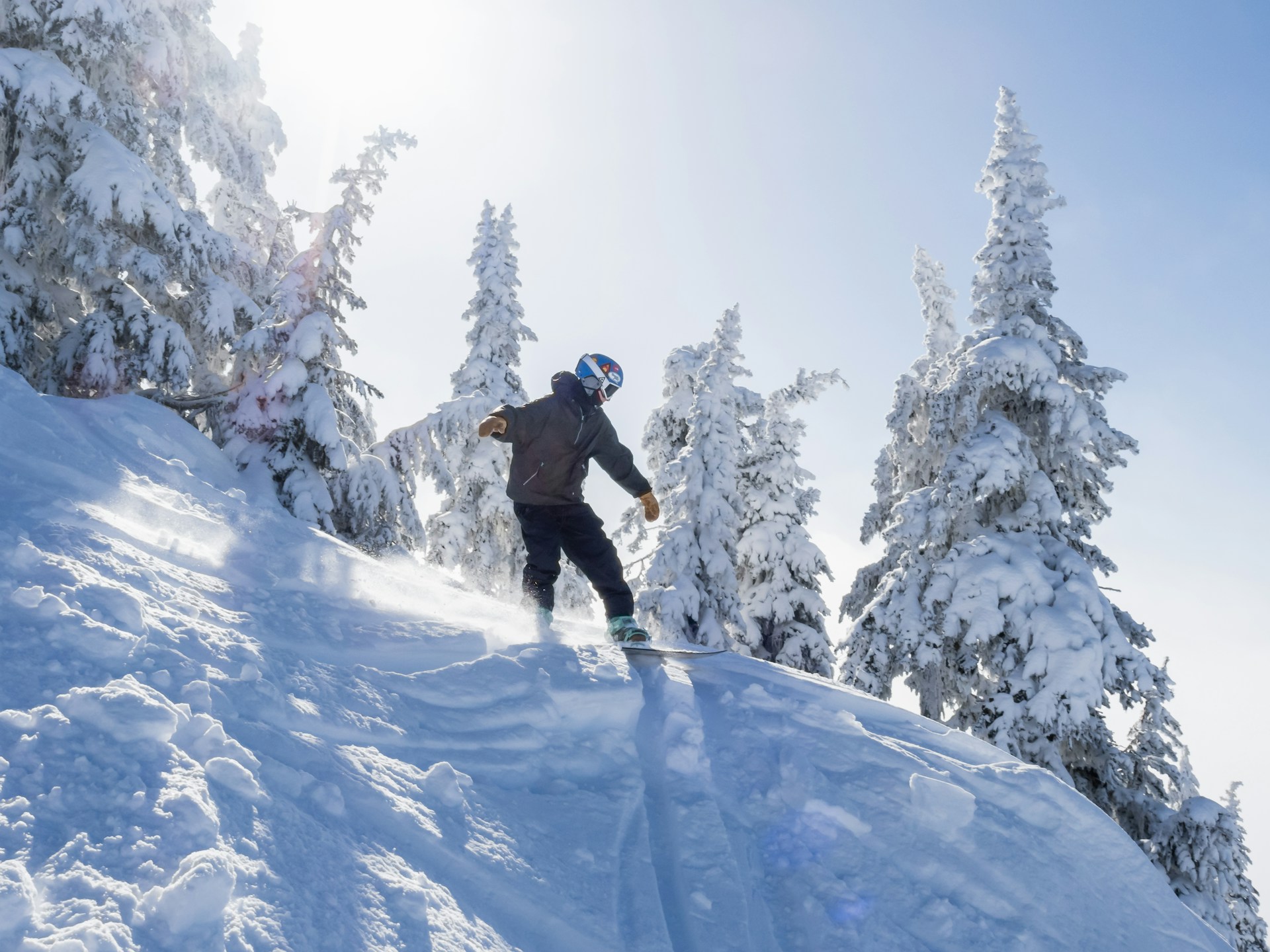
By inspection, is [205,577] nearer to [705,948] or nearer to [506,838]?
[506,838]

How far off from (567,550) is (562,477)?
0.65 meters

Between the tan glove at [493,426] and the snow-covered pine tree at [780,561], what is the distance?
1228 cm

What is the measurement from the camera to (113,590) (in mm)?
3363

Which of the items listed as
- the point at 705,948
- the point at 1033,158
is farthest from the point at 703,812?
the point at 1033,158

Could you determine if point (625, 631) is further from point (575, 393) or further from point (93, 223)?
point (93, 223)

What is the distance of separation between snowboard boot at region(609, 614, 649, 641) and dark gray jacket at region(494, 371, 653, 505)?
1.13m

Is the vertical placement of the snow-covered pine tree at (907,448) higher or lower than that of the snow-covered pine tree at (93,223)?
higher

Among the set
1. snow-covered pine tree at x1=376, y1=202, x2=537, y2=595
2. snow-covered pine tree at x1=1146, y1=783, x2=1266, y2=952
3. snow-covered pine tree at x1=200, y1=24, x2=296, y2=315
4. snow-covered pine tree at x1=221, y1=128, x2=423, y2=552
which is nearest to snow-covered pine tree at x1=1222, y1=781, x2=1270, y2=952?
snow-covered pine tree at x1=1146, y1=783, x2=1266, y2=952

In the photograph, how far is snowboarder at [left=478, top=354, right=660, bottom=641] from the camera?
6.61 m

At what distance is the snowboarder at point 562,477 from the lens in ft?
21.7

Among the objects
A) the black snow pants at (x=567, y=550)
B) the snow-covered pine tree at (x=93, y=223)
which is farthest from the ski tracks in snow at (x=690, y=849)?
the snow-covered pine tree at (x=93, y=223)

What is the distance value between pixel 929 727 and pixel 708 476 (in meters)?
12.7

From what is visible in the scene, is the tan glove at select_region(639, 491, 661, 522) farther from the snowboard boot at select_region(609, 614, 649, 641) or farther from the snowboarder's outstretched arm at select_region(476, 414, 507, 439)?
the snowboarder's outstretched arm at select_region(476, 414, 507, 439)

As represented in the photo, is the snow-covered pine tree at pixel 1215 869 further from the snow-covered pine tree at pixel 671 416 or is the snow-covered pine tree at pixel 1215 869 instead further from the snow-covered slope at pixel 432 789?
the snow-covered pine tree at pixel 671 416
